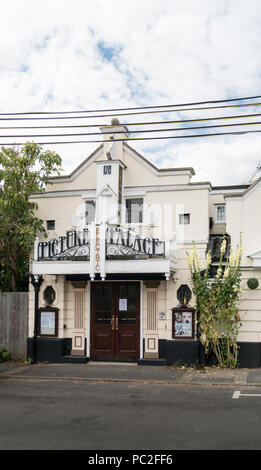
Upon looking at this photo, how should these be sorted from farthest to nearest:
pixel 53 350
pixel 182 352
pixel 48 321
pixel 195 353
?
1. pixel 48 321
2. pixel 53 350
3. pixel 182 352
4. pixel 195 353

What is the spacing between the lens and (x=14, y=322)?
16.7m

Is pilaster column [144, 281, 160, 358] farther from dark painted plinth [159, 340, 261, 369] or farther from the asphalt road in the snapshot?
the asphalt road

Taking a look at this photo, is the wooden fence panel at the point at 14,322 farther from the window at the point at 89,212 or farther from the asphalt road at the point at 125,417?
the asphalt road at the point at 125,417

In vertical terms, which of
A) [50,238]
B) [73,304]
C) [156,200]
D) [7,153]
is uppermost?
[7,153]

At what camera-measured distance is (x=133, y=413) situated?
958 cm

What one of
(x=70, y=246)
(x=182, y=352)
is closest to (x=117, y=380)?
(x=182, y=352)

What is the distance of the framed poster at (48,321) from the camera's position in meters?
16.2

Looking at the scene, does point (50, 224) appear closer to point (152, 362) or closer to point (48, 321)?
point (48, 321)

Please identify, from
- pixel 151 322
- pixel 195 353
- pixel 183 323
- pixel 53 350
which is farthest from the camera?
pixel 53 350

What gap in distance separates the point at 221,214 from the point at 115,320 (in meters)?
4.78

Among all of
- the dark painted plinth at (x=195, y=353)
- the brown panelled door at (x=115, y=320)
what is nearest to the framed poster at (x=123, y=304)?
the brown panelled door at (x=115, y=320)
